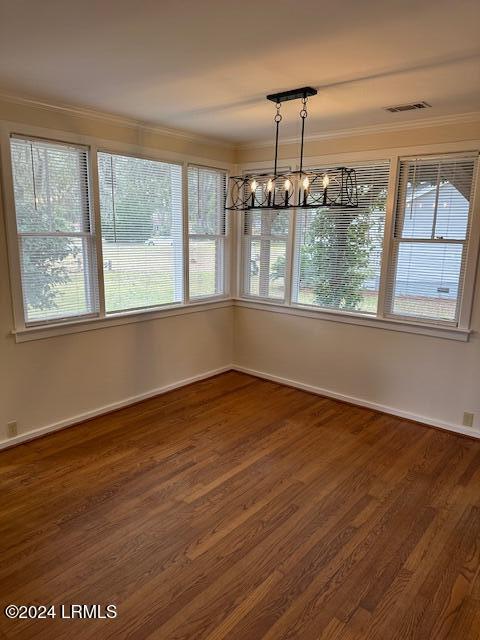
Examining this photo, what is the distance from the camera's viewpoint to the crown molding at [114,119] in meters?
3.08

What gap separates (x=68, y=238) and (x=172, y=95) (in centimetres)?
139

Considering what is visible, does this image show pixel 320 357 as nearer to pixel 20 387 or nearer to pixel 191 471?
pixel 191 471

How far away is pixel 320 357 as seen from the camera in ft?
14.8

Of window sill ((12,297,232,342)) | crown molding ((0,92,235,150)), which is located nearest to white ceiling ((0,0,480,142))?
crown molding ((0,92,235,150))

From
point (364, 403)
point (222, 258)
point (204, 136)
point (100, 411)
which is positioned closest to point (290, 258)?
point (222, 258)

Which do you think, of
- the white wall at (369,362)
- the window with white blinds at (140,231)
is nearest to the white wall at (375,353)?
the white wall at (369,362)

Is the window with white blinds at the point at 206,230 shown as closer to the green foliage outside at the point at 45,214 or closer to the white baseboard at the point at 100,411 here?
the white baseboard at the point at 100,411

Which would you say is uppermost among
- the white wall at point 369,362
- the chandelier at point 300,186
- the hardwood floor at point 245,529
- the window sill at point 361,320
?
the chandelier at point 300,186

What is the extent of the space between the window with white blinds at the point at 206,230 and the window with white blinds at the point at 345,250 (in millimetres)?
929

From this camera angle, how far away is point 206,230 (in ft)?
15.4

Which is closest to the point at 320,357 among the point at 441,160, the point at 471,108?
the point at 441,160

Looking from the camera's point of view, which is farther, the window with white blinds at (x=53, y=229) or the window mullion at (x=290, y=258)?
the window mullion at (x=290, y=258)

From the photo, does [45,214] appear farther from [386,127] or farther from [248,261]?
[386,127]

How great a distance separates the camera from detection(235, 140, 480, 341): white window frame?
343 cm
